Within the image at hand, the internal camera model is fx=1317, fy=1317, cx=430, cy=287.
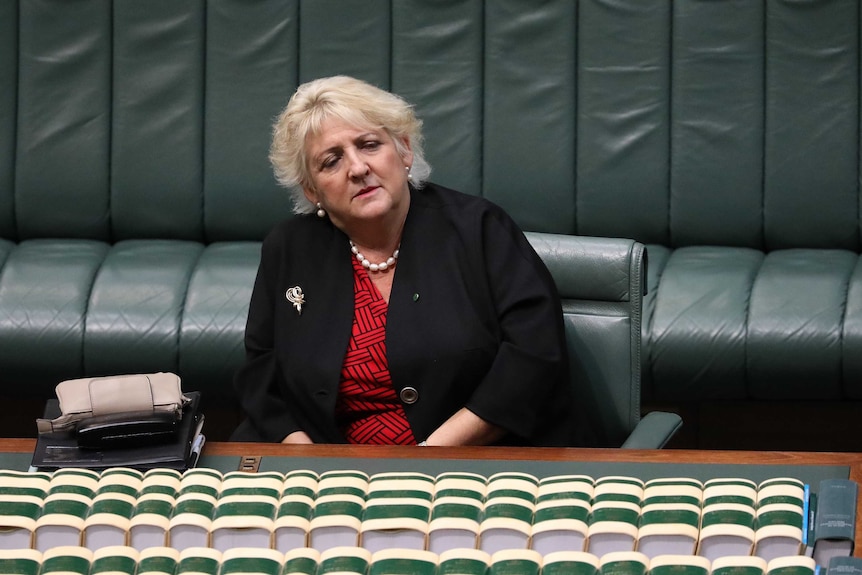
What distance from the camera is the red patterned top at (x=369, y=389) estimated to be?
236 centimetres

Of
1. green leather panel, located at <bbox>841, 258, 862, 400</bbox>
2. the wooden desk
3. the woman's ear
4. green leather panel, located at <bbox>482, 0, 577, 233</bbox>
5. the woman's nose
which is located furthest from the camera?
green leather panel, located at <bbox>482, 0, 577, 233</bbox>

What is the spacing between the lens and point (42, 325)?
11.8ft

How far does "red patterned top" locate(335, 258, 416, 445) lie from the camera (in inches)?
93.0

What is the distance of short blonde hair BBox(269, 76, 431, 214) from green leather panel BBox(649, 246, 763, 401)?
1152 millimetres

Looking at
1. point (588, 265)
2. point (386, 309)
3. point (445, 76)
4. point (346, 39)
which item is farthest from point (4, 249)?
point (588, 265)

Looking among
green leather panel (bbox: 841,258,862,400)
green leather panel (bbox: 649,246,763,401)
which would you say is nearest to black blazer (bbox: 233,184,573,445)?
green leather panel (bbox: 649,246,763,401)

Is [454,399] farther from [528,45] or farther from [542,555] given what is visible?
[528,45]

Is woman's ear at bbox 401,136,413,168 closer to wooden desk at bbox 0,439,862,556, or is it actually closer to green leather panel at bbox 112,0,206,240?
wooden desk at bbox 0,439,862,556

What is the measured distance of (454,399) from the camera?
236cm

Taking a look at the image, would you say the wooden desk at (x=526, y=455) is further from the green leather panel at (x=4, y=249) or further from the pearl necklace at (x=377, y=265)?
the green leather panel at (x=4, y=249)

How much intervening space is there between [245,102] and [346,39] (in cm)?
36

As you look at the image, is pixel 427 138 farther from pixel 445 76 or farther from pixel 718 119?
pixel 718 119

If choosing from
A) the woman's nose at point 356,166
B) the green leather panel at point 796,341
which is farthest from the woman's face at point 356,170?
the green leather panel at point 796,341

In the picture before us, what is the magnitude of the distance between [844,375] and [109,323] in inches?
76.7
